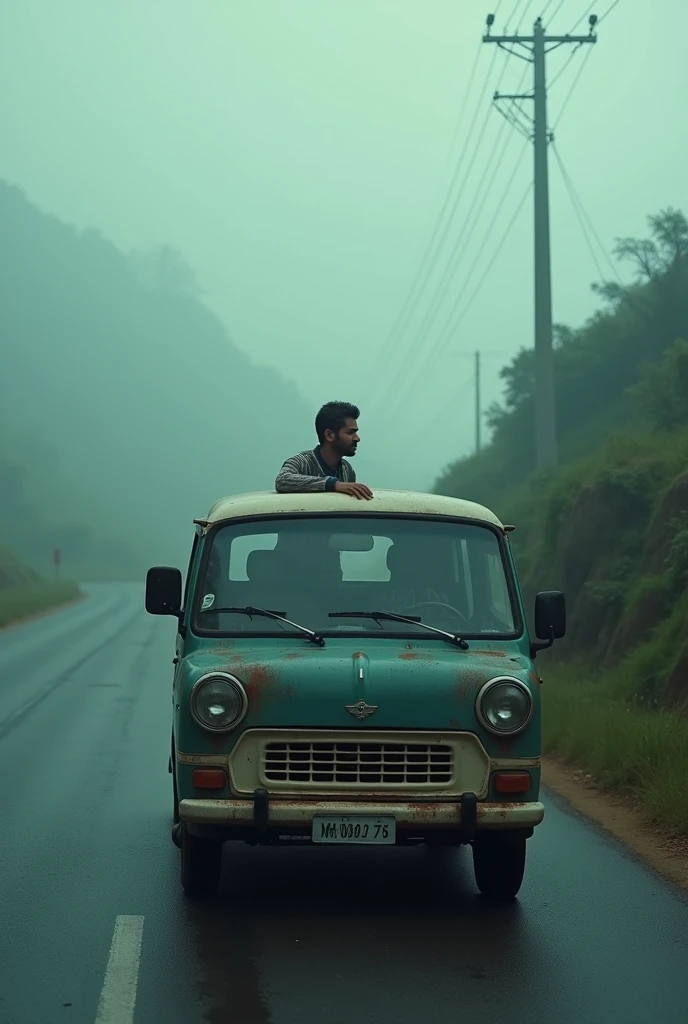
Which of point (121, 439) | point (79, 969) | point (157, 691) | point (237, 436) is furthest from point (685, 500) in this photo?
point (237, 436)

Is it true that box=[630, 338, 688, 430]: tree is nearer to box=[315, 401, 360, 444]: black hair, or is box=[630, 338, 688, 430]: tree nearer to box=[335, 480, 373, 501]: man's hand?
box=[315, 401, 360, 444]: black hair

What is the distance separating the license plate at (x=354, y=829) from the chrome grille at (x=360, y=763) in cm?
17

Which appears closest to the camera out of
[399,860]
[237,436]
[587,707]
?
[399,860]

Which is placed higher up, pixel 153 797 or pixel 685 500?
pixel 685 500

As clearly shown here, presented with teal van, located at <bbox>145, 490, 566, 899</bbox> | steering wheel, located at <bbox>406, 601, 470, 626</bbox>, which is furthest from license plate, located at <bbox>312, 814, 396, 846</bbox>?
steering wheel, located at <bbox>406, 601, 470, 626</bbox>

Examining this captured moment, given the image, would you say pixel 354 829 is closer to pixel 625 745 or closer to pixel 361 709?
pixel 361 709

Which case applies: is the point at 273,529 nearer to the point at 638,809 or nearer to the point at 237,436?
the point at 638,809

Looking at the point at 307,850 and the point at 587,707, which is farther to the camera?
the point at 587,707

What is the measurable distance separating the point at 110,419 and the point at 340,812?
155 metres

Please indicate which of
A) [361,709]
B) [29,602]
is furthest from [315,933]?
[29,602]

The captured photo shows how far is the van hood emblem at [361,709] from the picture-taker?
7035 millimetres

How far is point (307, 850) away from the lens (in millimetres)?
9211

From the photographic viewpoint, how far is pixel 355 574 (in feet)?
26.9

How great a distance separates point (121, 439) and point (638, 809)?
489 ft
